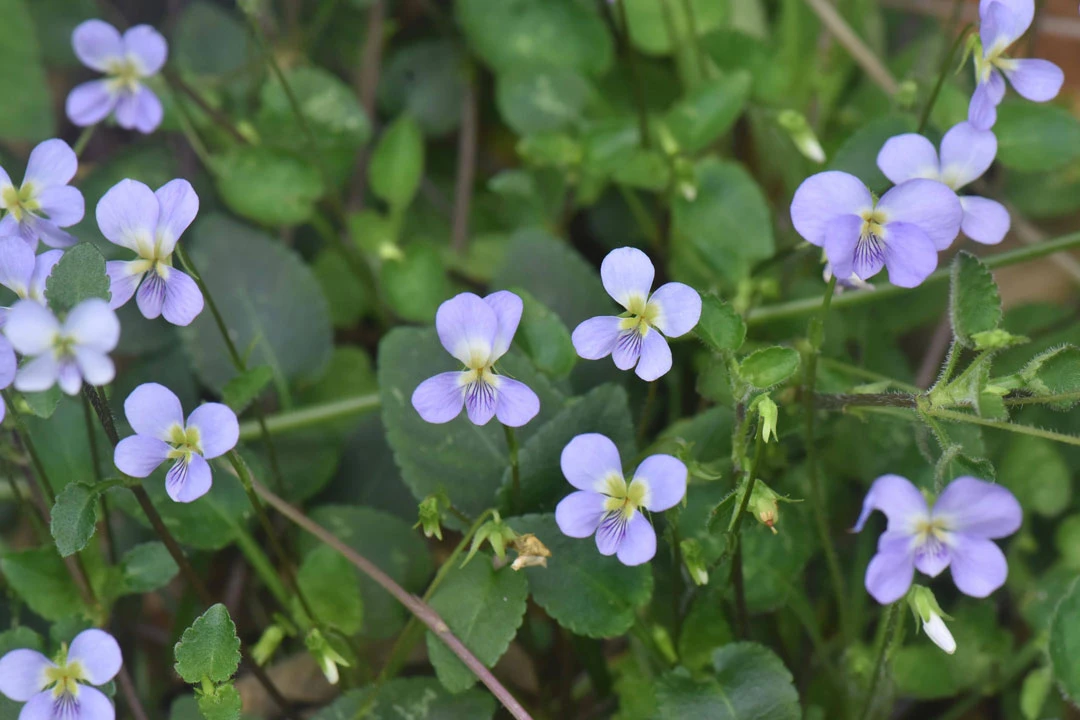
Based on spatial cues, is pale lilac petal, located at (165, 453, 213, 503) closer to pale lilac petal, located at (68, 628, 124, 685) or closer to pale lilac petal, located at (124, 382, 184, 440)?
pale lilac petal, located at (124, 382, 184, 440)

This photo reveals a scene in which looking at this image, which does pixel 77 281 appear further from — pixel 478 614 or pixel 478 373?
pixel 478 614

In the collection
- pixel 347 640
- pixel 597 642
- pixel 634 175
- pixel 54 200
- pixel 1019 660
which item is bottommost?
pixel 1019 660

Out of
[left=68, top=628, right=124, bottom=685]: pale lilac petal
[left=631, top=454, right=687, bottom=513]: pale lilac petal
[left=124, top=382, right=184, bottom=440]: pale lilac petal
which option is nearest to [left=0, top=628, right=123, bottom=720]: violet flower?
[left=68, top=628, right=124, bottom=685]: pale lilac petal

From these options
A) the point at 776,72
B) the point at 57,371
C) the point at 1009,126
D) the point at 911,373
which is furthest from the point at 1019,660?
the point at 57,371

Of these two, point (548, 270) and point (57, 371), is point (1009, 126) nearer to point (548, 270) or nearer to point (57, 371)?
point (548, 270)

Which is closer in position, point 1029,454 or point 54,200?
point 54,200

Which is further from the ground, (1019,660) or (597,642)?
(597,642)

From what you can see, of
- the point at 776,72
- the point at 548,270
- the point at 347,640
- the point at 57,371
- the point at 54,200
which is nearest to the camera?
the point at 57,371

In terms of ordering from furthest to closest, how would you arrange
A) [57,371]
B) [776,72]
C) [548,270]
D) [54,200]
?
[776,72]
[548,270]
[54,200]
[57,371]
